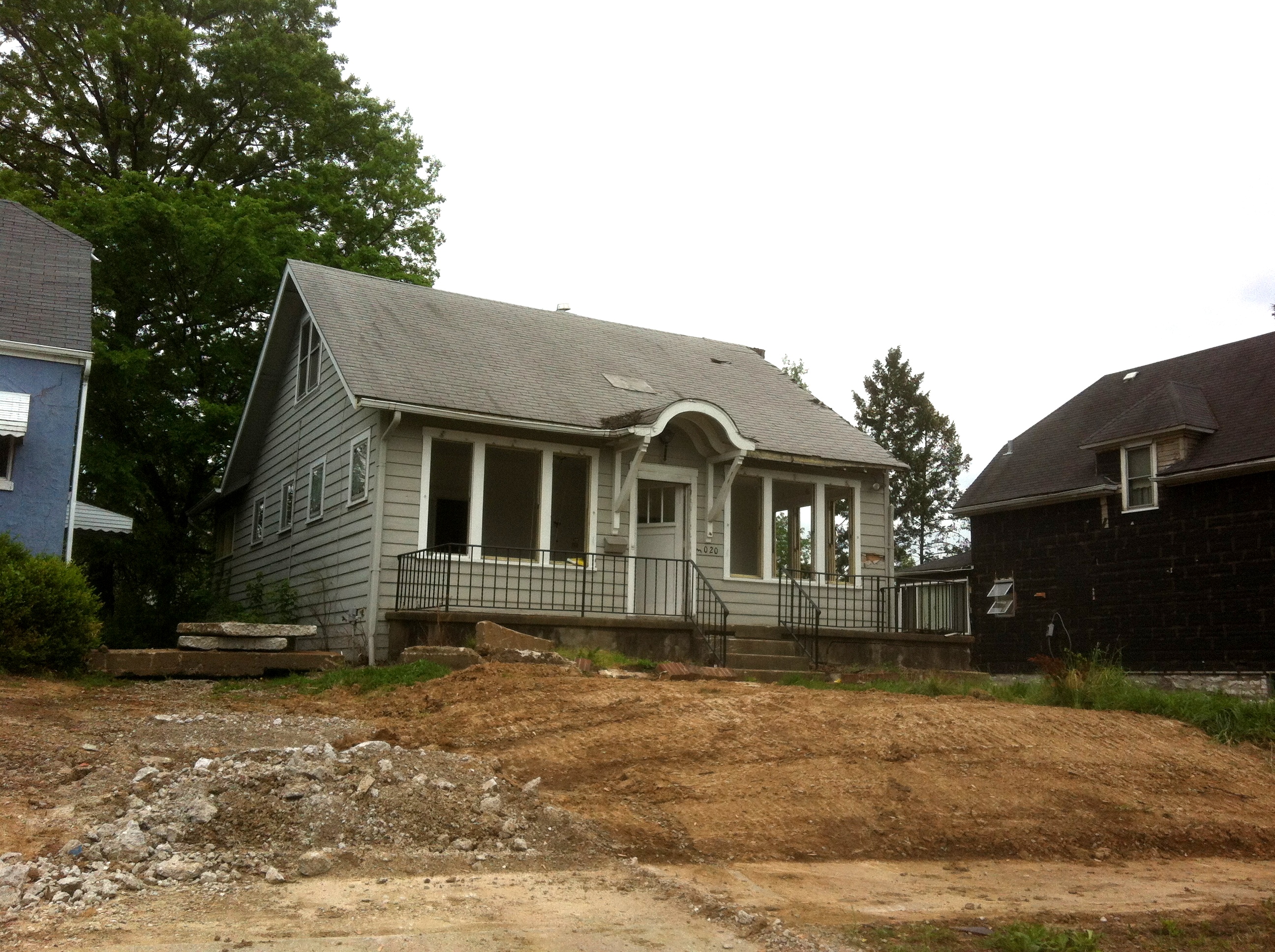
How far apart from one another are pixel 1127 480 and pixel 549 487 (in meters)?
11.2

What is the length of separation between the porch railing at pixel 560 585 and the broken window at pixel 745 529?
2.54 meters

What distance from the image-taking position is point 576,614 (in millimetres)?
13961

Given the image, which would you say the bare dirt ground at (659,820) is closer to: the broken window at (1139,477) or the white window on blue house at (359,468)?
the white window on blue house at (359,468)

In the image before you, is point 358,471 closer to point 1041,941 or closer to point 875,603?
point 875,603

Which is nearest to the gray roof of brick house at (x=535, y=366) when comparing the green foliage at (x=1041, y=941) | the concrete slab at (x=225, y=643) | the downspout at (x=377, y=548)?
the downspout at (x=377, y=548)

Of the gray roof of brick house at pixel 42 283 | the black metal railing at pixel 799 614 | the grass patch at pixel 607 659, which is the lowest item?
the grass patch at pixel 607 659

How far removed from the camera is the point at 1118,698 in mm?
10594

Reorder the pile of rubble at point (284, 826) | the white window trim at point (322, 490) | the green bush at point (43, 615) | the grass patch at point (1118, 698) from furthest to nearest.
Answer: the white window trim at point (322, 490) < the green bush at point (43, 615) < the grass patch at point (1118, 698) < the pile of rubble at point (284, 826)

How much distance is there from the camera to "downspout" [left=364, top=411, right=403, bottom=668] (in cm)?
1406

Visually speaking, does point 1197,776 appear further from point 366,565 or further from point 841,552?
point 841,552

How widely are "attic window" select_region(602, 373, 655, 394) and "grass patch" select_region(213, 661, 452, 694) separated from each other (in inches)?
238

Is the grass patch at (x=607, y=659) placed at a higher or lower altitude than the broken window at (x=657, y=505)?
lower

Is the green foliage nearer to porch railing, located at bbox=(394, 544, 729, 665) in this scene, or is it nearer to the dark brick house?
porch railing, located at bbox=(394, 544, 729, 665)

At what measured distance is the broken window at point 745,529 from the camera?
1880cm
